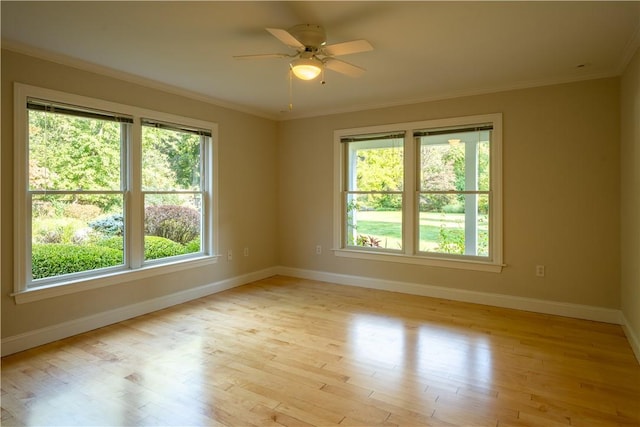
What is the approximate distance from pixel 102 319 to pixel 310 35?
3.29 metres

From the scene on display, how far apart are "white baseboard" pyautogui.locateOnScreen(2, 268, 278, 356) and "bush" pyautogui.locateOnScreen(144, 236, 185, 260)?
1.59ft

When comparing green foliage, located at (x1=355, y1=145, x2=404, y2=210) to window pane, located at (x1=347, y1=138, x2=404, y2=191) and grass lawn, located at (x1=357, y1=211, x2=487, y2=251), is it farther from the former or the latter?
grass lawn, located at (x1=357, y1=211, x2=487, y2=251)

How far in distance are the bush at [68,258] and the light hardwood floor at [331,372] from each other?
653mm

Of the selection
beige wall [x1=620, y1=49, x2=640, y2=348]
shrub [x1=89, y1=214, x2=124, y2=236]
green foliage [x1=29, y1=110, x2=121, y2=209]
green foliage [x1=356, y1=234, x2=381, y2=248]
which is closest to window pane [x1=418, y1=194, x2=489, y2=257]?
green foliage [x1=356, y1=234, x2=381, y2=248]

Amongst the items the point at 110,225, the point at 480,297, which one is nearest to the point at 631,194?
the point at 480,297

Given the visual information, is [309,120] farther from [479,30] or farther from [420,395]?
[420,395]

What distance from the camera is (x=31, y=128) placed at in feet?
10.5

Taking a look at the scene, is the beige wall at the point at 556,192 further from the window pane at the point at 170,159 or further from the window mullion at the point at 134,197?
the window mullion at the point at 134,197

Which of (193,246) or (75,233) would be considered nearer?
(75,233)

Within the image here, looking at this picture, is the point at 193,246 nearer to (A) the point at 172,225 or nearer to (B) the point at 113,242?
(A) the point at 172,225

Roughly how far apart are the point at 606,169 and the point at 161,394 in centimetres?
447

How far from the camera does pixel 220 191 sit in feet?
16.3

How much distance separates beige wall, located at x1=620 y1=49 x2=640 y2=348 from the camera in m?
2.97

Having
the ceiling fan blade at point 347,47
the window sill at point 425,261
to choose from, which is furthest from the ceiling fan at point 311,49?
the window sill at point 425,261
